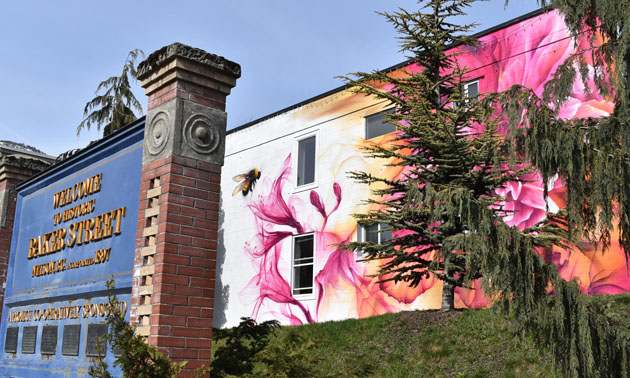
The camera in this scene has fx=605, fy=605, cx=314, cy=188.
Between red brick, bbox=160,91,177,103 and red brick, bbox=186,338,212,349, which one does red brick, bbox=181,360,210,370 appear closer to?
red brick, bbox=186,338,212,349

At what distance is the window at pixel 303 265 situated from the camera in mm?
18188

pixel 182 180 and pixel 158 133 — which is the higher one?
pixel 158 133

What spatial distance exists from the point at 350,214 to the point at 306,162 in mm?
3129

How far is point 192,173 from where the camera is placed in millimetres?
5711

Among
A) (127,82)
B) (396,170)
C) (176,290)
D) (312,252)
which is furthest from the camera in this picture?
(127,82)

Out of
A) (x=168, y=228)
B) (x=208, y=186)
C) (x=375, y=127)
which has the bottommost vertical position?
(x=168, y=228)

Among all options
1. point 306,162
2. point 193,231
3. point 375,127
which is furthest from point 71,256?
point 306,162

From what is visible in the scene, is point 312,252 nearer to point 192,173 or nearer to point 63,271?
point 63,271

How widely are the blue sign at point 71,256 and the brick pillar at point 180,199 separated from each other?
431 millimetres

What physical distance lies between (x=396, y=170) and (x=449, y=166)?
179 inches

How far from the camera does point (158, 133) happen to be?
19.4ft

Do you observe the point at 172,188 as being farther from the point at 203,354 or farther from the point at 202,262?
the point at 203,354

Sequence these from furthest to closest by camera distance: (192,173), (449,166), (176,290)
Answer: (449,166) → (192,173) → (176,290)

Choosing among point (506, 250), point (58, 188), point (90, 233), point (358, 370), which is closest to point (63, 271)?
point (90, 233)
